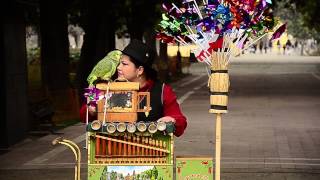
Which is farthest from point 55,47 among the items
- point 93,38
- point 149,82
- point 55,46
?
point 149,82

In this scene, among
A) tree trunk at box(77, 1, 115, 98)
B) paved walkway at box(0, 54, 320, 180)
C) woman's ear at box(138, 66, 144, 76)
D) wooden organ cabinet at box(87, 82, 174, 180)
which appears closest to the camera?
wooden organ cabinet at box(87, 82, 174, 180)

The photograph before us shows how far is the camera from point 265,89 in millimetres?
29094

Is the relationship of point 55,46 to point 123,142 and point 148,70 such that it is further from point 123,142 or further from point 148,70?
point 123,142

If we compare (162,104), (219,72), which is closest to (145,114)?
(162,104)

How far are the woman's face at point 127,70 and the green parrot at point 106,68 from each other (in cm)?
5

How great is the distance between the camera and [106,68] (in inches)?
239

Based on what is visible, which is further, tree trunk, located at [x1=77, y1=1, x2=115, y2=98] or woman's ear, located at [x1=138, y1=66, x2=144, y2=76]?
tree trunk, located at [x1=77, y1=1, x2=115, y2=98]

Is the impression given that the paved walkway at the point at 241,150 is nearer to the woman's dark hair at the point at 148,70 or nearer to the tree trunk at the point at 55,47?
the tree trunk at the point at 55,47

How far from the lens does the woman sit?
6074 mm

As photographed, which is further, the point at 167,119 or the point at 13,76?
the point at 13,76

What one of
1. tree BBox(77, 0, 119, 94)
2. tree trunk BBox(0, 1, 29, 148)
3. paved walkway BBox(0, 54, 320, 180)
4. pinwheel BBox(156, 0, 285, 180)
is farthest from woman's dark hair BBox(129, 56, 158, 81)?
tree BBox(77, 0, 119, 94)

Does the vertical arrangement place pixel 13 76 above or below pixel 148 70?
below

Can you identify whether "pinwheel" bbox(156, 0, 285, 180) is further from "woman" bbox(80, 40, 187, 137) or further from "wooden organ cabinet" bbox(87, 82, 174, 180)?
"wooden organ cabinet" bbox(87, 82, 174, 180)

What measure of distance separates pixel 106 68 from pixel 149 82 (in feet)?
1.32
